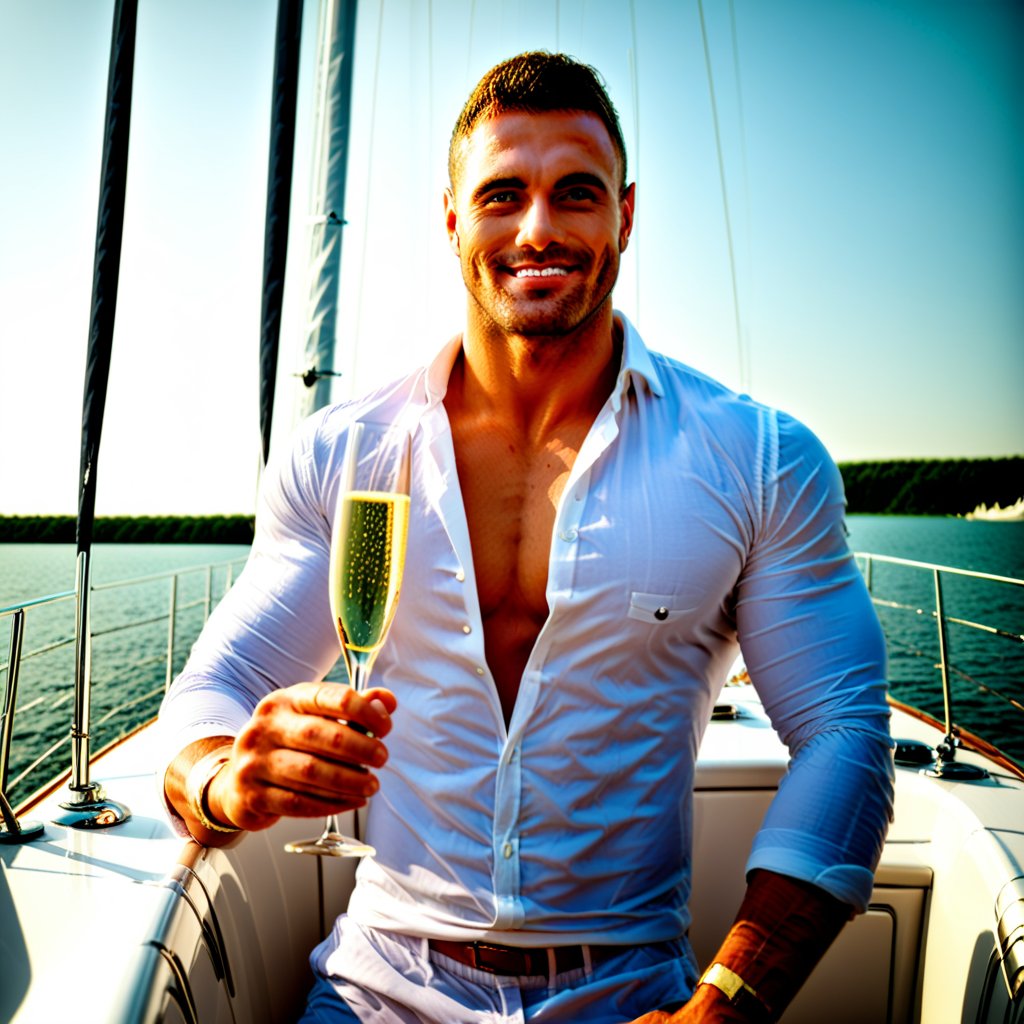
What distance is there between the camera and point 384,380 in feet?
4.83

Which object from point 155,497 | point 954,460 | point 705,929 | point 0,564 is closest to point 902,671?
point 954,460

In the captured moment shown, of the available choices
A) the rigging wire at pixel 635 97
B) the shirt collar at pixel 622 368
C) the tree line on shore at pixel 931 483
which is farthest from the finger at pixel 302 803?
the tree line on shore at pixel 931 483

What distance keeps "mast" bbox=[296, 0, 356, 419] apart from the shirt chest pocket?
1.77 meters

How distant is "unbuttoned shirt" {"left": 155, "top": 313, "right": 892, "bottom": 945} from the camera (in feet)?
3.59

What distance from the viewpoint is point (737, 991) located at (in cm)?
91

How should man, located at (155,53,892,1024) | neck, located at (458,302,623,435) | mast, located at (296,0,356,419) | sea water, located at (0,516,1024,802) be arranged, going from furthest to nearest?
1. sea water, located at (0,516,1024,802)
2. mast, located at (296,0,356,419)
3. neck, located at (458,302,623,435)
4. man, located at (155,53,892,1024)

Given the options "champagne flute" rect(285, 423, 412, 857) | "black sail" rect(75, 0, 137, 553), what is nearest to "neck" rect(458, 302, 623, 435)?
"champagne flute" rect(285, 423, 412, 857)

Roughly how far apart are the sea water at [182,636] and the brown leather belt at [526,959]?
0.70 m

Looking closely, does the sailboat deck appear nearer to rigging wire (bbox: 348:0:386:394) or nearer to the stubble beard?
the stubble beard

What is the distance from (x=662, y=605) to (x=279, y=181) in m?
1.95

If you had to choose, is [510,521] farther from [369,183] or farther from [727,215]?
[727,215]

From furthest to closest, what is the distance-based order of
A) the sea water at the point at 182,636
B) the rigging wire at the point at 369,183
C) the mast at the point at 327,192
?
1. the sea water at the point at 182,636
2. the rigging wire at the point at 369,183
3. the mast at the point at 327,192

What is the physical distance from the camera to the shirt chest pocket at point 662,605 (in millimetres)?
1149

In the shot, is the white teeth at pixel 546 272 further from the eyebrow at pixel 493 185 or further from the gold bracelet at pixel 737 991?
the gold bracelet at pixel 737 991
